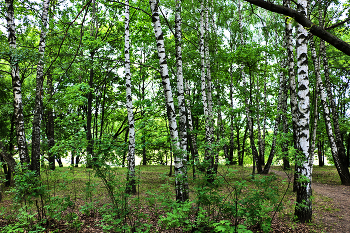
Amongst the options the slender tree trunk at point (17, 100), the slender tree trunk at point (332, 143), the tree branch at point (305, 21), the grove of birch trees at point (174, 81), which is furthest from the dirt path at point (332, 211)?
the slender tree trunk at point (17, 100)

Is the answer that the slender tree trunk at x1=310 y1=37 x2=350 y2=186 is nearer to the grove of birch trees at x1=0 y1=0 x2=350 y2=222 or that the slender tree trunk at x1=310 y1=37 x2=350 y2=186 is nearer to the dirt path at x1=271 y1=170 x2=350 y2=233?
the grove of birch trees at x1=0 y1=0 x2=350 y2=222

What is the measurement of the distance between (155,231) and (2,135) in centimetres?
1329

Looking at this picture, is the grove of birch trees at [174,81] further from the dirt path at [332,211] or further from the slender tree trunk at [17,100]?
the dirt path at [332,211]

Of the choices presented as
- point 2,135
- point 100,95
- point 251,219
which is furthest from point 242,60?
point 2,135

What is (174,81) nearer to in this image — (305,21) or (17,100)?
(17,100)

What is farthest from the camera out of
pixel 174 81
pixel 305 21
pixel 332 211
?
pixel 174 81

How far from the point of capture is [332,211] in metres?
6.38

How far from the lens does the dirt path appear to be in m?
5.22

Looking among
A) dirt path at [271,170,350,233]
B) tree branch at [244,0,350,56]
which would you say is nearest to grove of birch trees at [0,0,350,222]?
tree branch at [244,0,350,56]

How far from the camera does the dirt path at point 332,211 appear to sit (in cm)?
522

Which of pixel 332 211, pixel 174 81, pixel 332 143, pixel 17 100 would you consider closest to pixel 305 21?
pixel 332 211

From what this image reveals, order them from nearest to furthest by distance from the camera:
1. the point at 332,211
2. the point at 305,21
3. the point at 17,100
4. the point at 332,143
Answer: the point at 305,21
the point at 332,211
the point at 17,100
the point at 332,143

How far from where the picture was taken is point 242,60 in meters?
10.3

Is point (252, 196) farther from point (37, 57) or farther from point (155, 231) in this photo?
point (37, 57)
